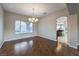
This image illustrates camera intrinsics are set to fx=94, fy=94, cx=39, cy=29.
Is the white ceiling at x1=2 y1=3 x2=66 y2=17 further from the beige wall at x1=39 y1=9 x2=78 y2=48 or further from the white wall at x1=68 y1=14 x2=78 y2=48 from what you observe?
the white wall at x1=68 y1=14 x2=78 y2=48

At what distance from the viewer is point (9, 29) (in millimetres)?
3363

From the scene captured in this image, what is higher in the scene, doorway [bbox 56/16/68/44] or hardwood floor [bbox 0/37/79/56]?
doorway [bbox 56/16/68/44]

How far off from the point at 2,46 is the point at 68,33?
9.67ft

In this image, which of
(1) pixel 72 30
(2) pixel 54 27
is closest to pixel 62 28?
(1) pixel 72 30

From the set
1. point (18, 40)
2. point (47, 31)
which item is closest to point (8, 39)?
point (18, 40)

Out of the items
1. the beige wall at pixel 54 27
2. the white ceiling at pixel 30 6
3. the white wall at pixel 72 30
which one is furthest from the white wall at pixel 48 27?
the white ceiling at pixel 30 6

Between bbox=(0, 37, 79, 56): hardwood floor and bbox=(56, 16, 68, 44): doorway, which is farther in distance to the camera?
bbox=(56, 16, 68, 44): doorway

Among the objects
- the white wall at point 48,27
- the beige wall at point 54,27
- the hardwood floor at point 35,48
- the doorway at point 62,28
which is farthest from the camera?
the white wall at point 48,27

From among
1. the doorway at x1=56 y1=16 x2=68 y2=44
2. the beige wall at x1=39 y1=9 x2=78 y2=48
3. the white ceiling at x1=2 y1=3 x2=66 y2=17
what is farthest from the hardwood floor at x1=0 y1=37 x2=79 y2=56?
the white ceiling at x1=2 y1=3 x2=66 y2=17

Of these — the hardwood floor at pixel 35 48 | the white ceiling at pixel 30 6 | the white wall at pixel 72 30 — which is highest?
the white ceiling at pixel 30 6

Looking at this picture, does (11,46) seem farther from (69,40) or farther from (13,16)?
(69,40)

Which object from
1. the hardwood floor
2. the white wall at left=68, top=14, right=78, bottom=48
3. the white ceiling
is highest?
the white ceiling

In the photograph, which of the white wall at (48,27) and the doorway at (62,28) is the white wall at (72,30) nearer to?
the doorway at (62,28)

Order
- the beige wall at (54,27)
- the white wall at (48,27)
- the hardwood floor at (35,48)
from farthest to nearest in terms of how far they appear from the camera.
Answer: the white wall at (48,27) < the beige wall at (54,27) < the hardwood floor at (35,48)
